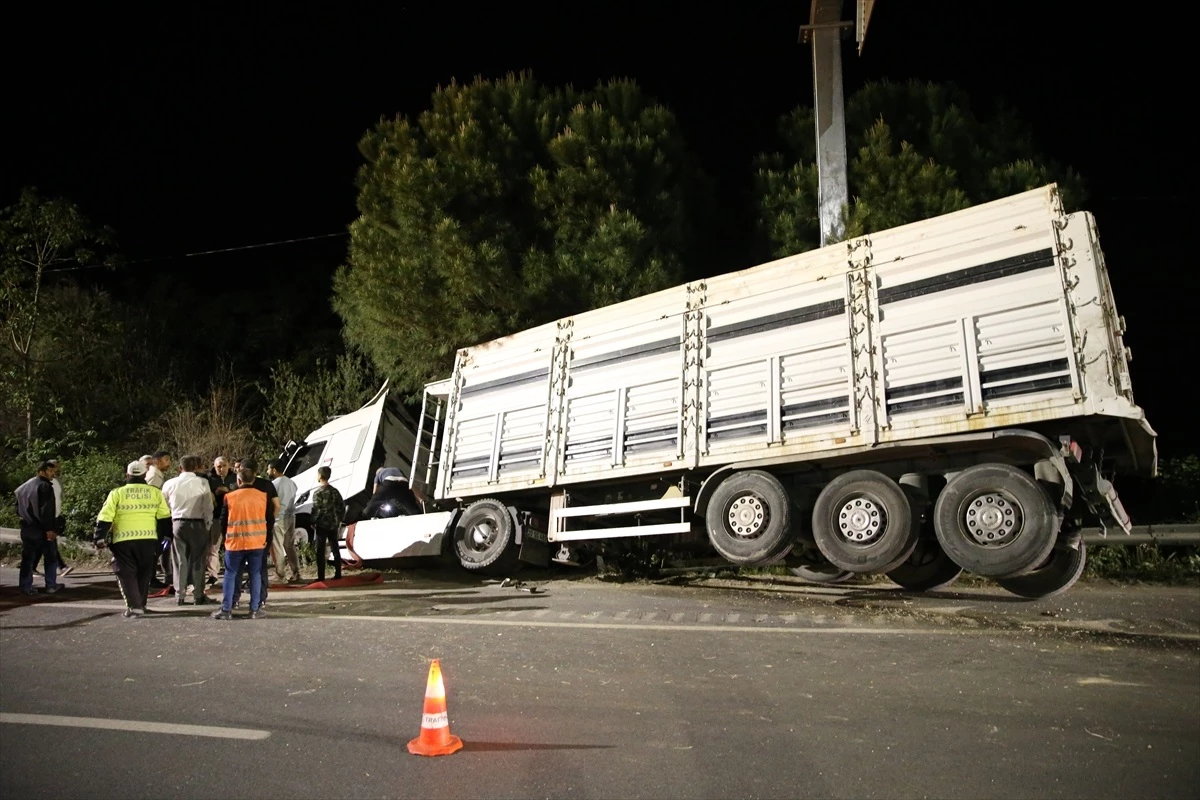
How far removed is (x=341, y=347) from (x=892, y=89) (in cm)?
1460

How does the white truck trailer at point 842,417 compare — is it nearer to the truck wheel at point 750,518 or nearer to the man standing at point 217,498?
the truck wheel at point 750,518

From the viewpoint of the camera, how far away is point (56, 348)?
19.7 m

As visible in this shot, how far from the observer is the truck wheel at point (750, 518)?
8148 millimetres

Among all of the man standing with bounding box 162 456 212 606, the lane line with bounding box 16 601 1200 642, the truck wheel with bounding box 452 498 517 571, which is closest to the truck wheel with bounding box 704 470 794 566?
the lane line with bounding box 16 601 1200 642

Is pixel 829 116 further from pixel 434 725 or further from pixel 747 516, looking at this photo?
pixel 434 725

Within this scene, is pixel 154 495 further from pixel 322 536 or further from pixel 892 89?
pixel 892 89

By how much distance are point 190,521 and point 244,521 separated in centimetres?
113

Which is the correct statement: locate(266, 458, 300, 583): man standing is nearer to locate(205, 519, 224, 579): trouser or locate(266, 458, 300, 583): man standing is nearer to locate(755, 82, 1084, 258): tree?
locate(205, 519, 224, 579): trouser

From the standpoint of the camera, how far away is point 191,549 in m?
8.86

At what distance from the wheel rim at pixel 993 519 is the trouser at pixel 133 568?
286 inches

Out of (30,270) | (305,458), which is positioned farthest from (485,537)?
(30,270)

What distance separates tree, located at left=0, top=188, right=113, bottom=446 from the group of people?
10374 mm

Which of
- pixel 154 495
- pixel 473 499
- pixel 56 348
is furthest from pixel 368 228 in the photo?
pixel 56 348

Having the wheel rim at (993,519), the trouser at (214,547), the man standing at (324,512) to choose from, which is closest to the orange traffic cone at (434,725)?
the wheel rim at (993,519)
